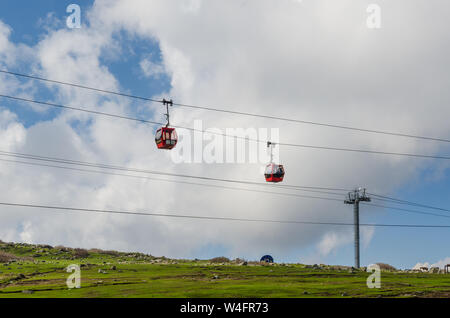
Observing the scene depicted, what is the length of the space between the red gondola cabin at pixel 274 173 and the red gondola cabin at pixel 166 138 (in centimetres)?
1322

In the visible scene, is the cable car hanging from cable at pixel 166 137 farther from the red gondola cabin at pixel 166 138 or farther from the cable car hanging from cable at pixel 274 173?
the cable car hanging from cable at pixel 274 173

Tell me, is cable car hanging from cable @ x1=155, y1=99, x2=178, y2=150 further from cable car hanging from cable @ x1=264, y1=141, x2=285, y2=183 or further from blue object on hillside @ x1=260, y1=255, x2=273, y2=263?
blue object on hillside @ x1=260, y1=255, x2=273, y2=263

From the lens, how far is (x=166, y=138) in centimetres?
4969

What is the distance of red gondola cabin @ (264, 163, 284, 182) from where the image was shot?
194 feet

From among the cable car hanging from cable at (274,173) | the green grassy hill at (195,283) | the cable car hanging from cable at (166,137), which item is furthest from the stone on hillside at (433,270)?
the cable car hanging from cable at (166,137)

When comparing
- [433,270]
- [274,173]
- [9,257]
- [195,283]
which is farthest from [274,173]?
[9,257]

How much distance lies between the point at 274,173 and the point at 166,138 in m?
14.7

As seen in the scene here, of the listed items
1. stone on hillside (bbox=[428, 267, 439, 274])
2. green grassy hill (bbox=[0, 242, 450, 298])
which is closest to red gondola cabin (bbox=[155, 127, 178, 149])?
green grassy hill (bbox=[0, 242, 450, 298])

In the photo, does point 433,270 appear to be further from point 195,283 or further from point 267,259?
point 195,283

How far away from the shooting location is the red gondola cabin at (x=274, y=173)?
5906 centimetres

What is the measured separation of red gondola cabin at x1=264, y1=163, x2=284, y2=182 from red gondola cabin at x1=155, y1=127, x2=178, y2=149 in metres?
13.2
